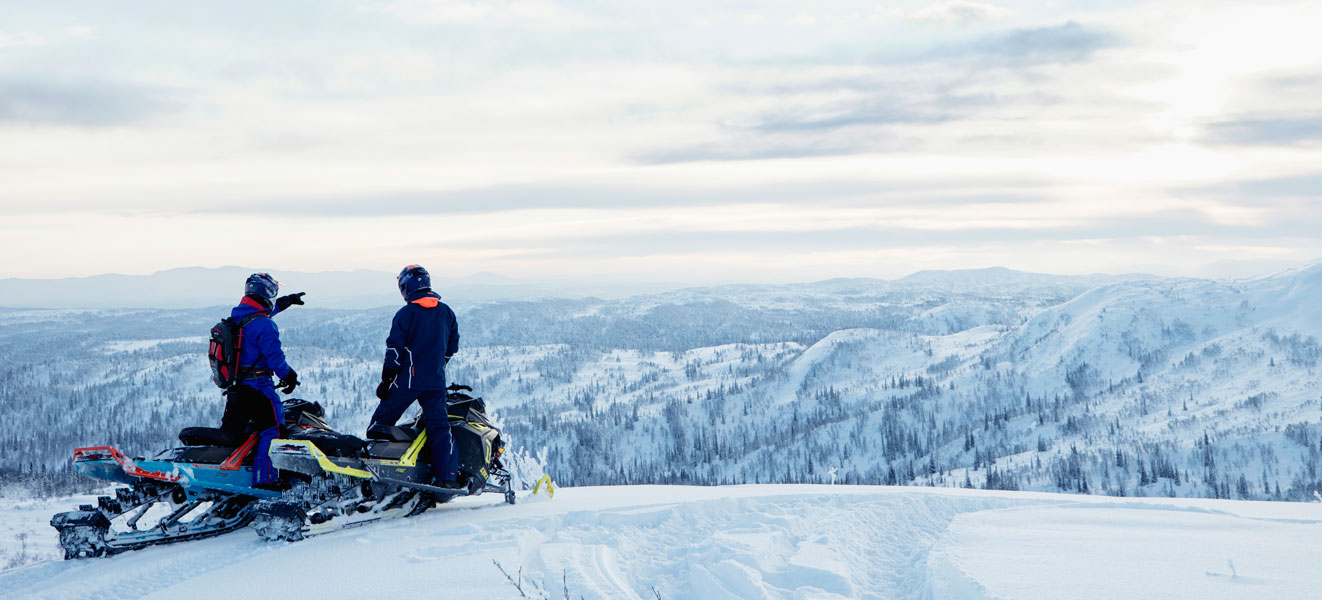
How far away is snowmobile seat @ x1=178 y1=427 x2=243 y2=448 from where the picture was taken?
888 cm

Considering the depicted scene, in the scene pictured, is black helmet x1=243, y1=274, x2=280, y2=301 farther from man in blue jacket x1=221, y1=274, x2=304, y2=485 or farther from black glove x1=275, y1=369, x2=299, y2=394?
black glove x1=275, y1=369, x2=299, y2=394

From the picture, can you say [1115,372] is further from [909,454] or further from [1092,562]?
[1092,562]

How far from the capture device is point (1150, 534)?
6.59 metres

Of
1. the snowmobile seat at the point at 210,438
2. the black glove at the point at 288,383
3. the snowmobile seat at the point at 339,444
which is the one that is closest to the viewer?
the snowmobile seat at the point at 339,444

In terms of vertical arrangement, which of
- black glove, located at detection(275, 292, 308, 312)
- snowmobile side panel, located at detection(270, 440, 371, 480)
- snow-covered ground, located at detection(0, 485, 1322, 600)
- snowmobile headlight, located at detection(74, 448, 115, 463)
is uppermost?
black glove, located at detection(275, 292, 308, 312)

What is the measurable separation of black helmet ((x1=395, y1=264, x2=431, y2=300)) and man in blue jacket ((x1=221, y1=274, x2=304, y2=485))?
1548mm

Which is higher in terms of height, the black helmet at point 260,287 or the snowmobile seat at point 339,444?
the black helmet at point 260,287

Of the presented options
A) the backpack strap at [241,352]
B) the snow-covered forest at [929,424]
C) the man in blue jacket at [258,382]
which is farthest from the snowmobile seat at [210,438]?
the snow-covered forest at [929,424]

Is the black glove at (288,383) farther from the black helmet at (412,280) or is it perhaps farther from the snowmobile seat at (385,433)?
the black helmet at (412,280)

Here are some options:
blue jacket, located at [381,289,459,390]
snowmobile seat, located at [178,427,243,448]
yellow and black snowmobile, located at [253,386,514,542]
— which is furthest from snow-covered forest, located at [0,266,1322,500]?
blue jacket, located at [381,289,459,390]

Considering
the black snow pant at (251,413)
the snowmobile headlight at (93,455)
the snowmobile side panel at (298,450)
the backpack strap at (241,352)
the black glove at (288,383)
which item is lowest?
the snowmobile headlight at (93,455)

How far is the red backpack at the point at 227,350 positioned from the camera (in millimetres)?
8906

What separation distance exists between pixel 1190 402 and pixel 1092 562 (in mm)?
180585

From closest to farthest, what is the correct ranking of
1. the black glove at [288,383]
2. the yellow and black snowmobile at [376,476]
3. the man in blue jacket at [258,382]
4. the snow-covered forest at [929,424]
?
1. the yellow and black snowmobile at [376,476]
2. the man in blue jacket at [258,382]
3. the black glove at [288,383]
4. the snow-covered forest at [929,424]
